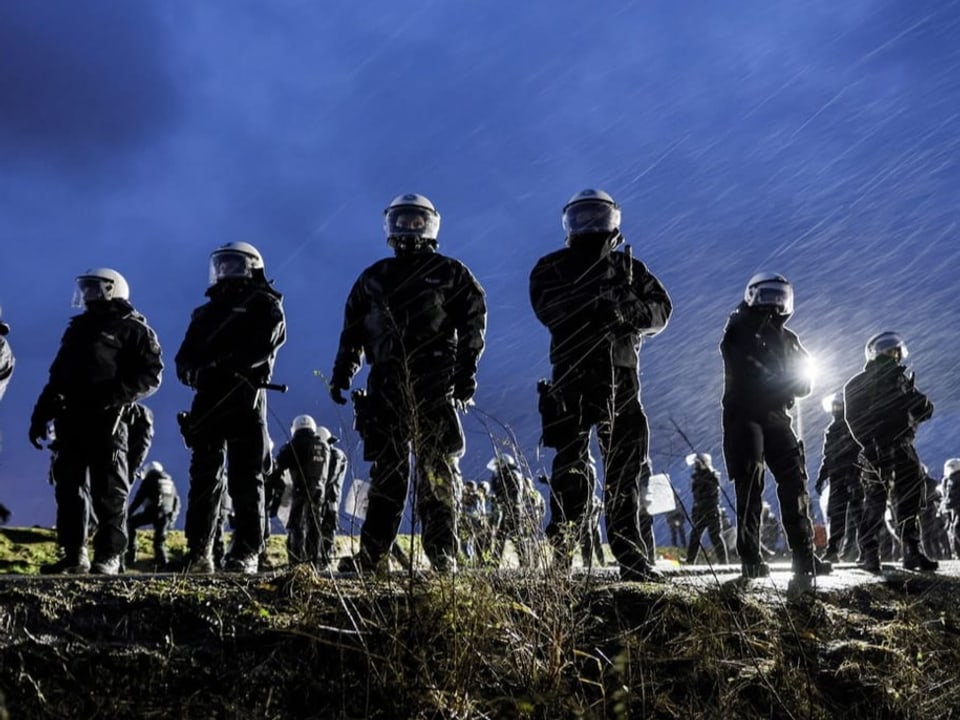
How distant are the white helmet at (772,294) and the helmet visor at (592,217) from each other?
1434mm

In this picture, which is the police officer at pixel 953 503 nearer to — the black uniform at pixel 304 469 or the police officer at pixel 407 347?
the black uniform at pixel 304 469

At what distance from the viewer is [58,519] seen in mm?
5984

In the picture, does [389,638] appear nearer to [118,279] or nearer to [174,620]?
[174,620]

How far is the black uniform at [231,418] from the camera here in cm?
579

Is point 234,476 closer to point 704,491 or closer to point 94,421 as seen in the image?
point 94,421

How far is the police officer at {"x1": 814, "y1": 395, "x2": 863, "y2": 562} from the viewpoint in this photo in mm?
10607

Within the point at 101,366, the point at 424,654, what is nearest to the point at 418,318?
the point at 424,654

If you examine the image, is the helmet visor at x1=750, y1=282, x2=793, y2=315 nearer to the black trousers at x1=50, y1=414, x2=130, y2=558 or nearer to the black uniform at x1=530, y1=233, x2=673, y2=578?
the black uniform at x1=530, y1=233, x2=673, y2=578

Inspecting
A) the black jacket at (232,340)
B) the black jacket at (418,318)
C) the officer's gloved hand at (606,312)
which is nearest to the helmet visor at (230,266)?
the black jacket at (232,340)

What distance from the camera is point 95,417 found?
245 inches

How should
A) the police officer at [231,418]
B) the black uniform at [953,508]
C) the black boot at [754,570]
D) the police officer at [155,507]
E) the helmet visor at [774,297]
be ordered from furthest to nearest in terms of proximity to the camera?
the black uniform at [953,508] < the police officer at [155,507] < the helmet visor at [774,297] < the police officer at [231,418] < the black boot at [754,570]

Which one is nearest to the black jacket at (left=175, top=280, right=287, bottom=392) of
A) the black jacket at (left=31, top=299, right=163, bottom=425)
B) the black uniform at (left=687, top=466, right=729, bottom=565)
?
the black jacket at (left=31, top=299, right=163, bottom=425)

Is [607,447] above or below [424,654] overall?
above

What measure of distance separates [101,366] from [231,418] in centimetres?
123
